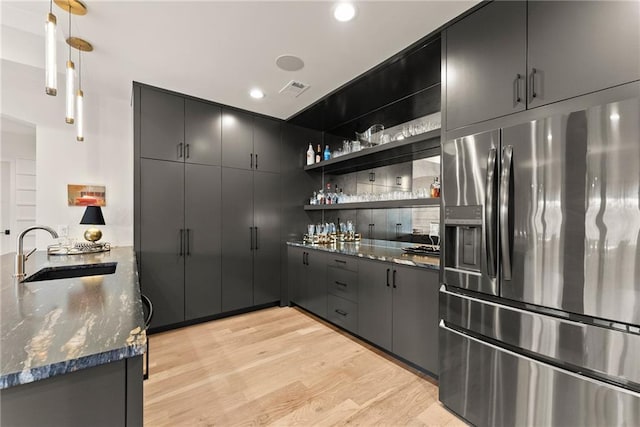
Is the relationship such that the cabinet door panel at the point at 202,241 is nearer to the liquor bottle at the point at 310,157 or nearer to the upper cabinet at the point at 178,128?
the upper cabinet at the point at 178,128

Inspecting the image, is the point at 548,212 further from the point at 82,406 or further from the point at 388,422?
the point at 82,406

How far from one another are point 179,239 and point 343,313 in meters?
2.00

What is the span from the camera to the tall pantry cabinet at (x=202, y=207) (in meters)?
2.90

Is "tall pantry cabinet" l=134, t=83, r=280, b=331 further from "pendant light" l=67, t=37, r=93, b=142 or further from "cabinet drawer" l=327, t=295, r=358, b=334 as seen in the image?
"cabinet drawer" l=327, t=295, r=358, b=334

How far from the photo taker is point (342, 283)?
289cm

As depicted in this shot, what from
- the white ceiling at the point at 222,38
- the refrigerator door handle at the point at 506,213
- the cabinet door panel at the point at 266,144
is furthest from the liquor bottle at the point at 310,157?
the refrigerator door handle at the point at 506,213

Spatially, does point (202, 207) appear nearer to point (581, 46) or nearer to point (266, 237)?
point (266, 237)

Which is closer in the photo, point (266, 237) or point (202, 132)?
point (202, 132)

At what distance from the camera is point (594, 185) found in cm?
123

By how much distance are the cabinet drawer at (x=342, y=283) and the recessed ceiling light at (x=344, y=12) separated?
2133mm

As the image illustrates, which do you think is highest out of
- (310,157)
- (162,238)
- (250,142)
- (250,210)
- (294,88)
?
(294,88)

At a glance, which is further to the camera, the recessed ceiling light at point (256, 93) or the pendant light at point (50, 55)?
the recessed ceiling light at point (256, 93)

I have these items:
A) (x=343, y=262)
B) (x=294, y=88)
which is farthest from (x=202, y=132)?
(x=343, y=262)

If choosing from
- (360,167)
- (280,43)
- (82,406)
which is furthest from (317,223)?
(82,406)
